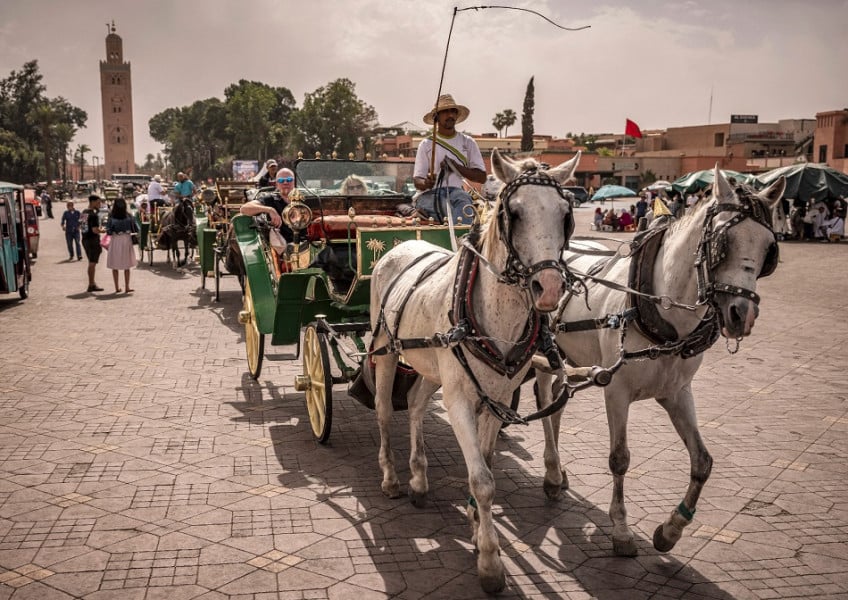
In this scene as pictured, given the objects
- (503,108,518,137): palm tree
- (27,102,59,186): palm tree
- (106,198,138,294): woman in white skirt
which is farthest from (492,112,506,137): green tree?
(106,198,138,294): woman in white skirt

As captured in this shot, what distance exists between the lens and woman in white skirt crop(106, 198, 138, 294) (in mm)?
14906

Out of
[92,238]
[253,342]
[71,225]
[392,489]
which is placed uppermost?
[92,238]

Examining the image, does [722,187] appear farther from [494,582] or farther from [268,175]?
[268,175]

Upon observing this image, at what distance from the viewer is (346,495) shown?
5391 millimetres

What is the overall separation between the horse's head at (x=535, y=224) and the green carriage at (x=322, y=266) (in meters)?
2.13

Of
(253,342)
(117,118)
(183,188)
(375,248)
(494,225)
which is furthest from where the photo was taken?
(117,118)

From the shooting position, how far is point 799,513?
200 inches

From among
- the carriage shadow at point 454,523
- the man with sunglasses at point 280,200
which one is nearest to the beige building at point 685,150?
the man with sunglasses at point 280,200

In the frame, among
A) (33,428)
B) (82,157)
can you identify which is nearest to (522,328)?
(33,428)

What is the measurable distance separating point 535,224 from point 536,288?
309 mm

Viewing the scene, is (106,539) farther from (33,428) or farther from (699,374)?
(699,374)

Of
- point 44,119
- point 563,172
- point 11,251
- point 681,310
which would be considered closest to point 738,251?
point 681,310

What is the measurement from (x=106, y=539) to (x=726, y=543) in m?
3.72

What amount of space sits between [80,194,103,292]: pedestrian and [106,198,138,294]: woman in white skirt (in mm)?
501
